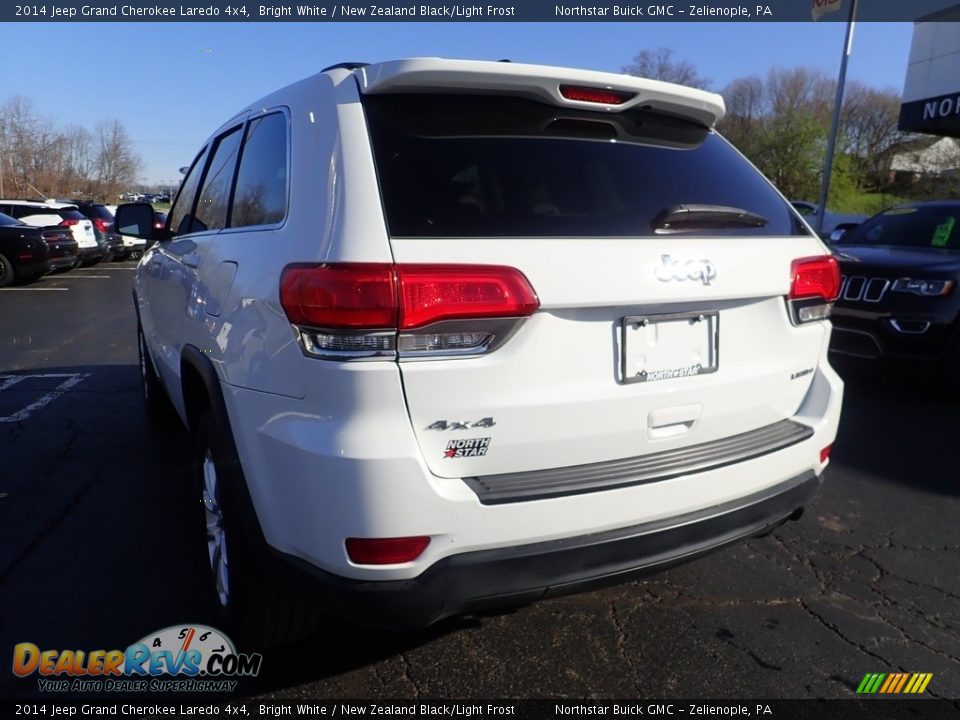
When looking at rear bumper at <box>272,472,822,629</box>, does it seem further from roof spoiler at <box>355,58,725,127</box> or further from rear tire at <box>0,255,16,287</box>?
rear tire at <box>0,255,16,287</box>

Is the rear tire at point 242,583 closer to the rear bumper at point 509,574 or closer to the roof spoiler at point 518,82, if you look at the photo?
the rear bumper at point 509,574

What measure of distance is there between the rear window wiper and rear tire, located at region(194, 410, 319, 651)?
1441 mm

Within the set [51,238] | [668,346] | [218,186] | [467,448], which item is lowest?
[51,238]

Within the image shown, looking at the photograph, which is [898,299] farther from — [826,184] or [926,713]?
[826,184]

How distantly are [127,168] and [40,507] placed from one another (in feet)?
174

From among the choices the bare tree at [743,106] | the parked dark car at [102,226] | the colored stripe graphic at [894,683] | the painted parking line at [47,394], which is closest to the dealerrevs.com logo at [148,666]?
the colored stripe graphic at [894,683]

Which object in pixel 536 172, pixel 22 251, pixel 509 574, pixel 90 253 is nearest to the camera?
pixel 509 574

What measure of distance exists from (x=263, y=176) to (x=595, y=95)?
116 cm

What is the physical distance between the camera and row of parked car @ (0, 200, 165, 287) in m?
13.4

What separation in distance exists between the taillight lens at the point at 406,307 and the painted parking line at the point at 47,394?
437 centimetres

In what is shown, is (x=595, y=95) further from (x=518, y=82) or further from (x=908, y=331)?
(x=908, y=331)

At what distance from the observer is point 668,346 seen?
2.08 metres

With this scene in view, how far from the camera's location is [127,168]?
163 feet

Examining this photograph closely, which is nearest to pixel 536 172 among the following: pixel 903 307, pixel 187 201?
pixel 187 201
